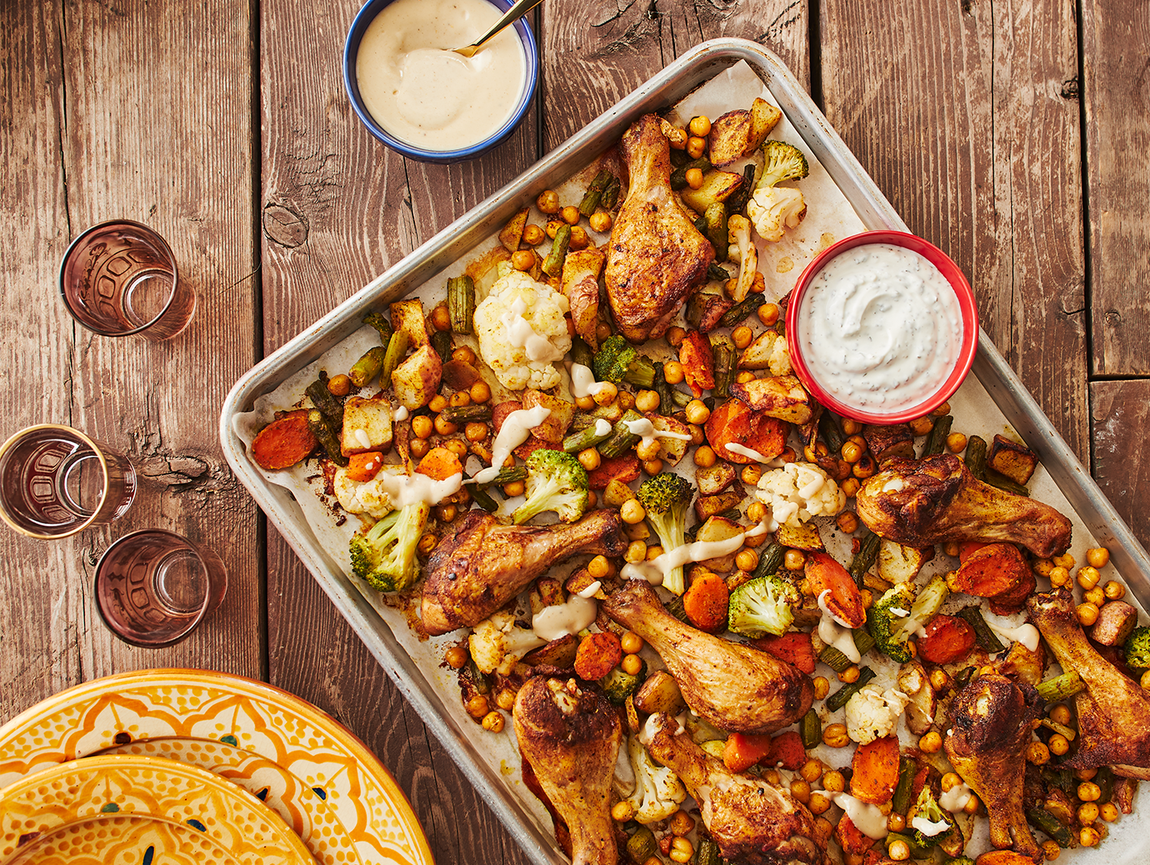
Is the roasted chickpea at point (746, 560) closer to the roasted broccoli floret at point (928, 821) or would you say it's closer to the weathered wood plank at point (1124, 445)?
the roasted broccoli floret at point (928, 821)

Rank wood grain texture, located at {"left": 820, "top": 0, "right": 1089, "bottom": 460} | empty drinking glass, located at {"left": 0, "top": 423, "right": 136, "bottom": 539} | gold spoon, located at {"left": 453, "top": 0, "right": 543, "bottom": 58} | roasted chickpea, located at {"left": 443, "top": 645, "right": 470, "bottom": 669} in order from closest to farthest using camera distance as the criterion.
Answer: gold spoon, located at {"left": 453, "top": 0, "right": 543, "bottom": 58} < roasted chickpea, located at {"left": 443, "top": 645, "right": 470, "bottom": 669} < empty drinking glass, located at {"left": 0, "top": 423, "right": 136, "bottom": 539} < wood grain texture, located at {"left": 820, "top": 0, "right": 1089, "bottom": 460}

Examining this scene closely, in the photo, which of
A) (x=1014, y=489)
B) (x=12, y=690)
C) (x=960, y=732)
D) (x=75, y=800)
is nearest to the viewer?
(x=75, y=800)

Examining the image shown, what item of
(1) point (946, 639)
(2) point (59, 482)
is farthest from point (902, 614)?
(2) point (59, 482)

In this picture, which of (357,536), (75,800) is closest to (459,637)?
(357,536)

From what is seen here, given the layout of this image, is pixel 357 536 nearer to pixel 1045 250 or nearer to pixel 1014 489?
pixel 1014 489

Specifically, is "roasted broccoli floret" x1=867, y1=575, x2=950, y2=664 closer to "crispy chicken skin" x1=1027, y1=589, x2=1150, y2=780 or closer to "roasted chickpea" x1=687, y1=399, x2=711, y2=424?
"crispy chicken skin" x1=1027, y1=589, x2=1150, y2=780

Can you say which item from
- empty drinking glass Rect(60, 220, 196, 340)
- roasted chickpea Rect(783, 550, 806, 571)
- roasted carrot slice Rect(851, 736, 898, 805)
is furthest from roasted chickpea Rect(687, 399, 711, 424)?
empty drinking glass Rect(60, 220, 196, 340)

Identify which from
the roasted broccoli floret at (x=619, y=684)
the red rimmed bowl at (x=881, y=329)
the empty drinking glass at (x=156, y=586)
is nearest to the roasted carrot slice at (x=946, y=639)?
the red rimmed bowl at (x=881, y=329)
